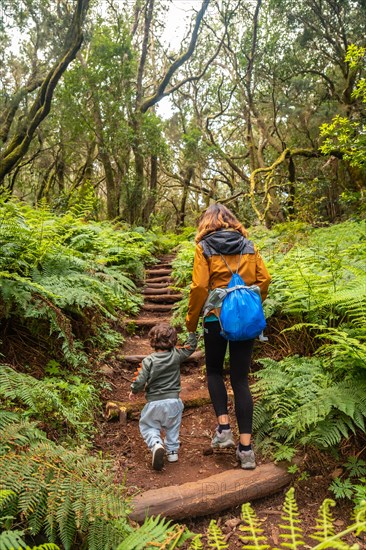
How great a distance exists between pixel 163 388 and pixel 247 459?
1.02 m

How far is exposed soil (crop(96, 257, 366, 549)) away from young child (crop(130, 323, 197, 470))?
0.25 metres

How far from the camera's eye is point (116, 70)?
13.1 m

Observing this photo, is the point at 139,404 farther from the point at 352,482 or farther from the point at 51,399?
the point at 352,482

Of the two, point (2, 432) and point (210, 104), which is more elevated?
point (210, 104)

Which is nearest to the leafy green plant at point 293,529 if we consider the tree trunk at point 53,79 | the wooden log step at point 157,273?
the wooden log step at point 157,273

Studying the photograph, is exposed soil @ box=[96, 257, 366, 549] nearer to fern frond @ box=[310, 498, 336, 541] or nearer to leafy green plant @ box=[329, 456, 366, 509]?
leafy green plant @ box=[329, 456, 366, 509]

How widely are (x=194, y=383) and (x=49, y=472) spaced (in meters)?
3.20

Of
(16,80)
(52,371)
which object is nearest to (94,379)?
(52,371)

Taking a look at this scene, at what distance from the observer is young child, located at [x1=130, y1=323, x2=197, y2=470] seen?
12.7 ft

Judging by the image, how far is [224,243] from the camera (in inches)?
145

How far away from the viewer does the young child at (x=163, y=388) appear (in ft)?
12.7

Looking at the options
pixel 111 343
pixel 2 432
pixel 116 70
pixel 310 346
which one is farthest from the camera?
pixel 116 70

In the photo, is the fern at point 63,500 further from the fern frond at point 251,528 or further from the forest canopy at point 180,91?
the forest canopy at point 180,91

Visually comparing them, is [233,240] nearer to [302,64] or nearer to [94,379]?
[94,379]
